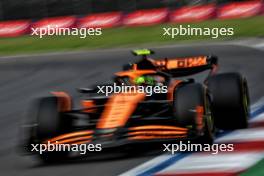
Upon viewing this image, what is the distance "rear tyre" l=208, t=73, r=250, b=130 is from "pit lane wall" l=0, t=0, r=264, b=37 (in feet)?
56.3

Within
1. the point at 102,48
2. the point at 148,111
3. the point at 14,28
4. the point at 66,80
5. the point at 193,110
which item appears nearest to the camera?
the point at 193,110

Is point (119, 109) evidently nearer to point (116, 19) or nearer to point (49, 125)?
point (49, 125)

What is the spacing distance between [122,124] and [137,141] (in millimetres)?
335

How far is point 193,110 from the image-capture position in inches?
322

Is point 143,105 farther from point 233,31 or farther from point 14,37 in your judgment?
point 14,37

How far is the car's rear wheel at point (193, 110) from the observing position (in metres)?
8.17

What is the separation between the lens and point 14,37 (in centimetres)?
2897

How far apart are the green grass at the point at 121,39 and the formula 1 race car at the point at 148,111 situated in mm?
13810

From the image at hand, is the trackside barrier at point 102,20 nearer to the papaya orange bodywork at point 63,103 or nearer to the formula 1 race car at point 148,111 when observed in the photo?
the formula 1 race car at point 148,111

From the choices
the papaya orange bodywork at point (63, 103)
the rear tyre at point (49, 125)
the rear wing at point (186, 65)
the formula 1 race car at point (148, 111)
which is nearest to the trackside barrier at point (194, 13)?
the rear wing at point (186, 65)

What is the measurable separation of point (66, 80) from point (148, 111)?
7879mm

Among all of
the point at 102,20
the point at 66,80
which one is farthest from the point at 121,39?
the point at 66,80

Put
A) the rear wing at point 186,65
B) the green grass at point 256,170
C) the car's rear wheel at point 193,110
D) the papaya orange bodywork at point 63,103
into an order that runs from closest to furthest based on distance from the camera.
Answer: the green grass at point 256,170 < the car's rear wheel at point 193,110 < the papaya orange bodywork at point 63,103 < the rear wing at point 186,65

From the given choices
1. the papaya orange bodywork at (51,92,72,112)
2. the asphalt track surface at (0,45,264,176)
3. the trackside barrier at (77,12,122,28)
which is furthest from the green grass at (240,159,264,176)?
the trackside barrier at (77,12,122,28)
